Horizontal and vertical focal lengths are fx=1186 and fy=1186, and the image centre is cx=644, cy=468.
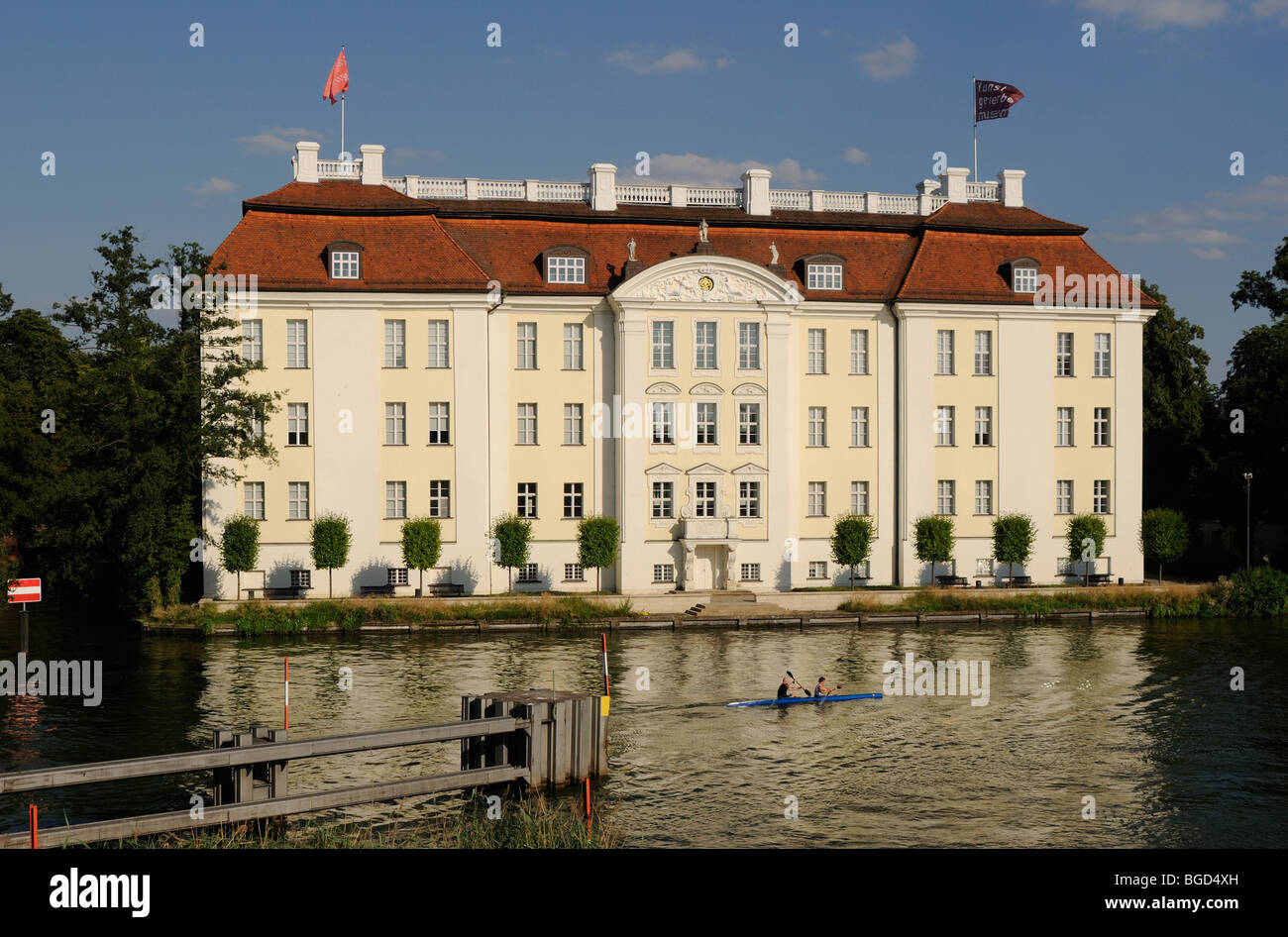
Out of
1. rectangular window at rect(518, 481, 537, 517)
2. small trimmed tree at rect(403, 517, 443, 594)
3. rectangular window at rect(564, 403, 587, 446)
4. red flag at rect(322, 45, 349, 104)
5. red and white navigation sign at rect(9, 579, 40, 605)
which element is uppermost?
red flag at rect(322, 45, 349, 104)

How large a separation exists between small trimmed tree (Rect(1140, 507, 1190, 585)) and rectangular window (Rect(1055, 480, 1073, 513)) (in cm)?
361

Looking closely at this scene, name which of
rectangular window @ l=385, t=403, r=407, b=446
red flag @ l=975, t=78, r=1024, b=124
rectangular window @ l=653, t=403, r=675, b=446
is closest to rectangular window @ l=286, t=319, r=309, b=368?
rectangular window @ l=385, t=403, r=407, b=446

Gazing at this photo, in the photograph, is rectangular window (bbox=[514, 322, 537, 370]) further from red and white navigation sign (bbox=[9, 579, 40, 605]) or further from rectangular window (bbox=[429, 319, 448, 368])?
red and white navigation sign (bbox=[9, 579, 40, 605])

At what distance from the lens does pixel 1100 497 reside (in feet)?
189

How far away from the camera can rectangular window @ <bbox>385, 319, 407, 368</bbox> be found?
2066 inches

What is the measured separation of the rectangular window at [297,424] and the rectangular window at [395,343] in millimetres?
4153

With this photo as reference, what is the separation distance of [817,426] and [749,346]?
208 inches

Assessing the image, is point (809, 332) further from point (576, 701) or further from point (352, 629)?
point (576, 701)

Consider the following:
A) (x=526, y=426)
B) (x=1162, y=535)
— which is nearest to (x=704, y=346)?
(x=526, y=426)

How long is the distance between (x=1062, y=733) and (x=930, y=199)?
3772 cm

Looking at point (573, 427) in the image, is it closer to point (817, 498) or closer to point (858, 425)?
point (817, 498)

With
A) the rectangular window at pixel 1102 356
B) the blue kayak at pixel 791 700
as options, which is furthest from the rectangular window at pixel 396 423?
the rectangular window at pixel 1102 356
